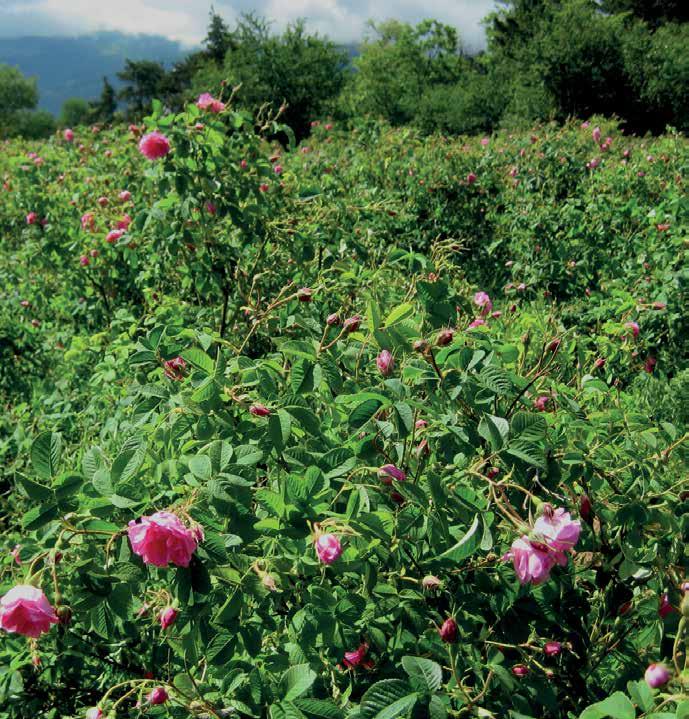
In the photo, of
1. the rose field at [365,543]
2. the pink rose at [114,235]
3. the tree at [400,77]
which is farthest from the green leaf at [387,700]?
the tree at [400,77]

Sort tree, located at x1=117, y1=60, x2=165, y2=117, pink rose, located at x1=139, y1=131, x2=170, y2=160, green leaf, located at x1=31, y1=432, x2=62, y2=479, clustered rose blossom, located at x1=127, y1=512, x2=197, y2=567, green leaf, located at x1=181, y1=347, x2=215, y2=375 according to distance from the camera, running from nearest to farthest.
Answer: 1. clustered rose blossom, located at x1=127, y1=512, x2=197, y2=567
2. green leaf, located at x1=31, y1=432, x2=62, y2=479
3. green leaf, located at x1=181, y1=347, x2=215, y2=375
4. pink rose, located at x1=139, y1=131, x2=170, y2=160
5. tree, located at x1=117, y1=60, x2=165, y2=117

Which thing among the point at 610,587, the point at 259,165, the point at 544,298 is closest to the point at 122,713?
the point at 610,587

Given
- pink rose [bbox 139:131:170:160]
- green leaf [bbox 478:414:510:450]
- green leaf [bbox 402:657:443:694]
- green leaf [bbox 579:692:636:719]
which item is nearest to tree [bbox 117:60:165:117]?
pink rose [bbox 139:131:170:160]

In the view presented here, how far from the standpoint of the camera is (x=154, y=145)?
2.22 meters

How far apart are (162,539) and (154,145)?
174 centimetres

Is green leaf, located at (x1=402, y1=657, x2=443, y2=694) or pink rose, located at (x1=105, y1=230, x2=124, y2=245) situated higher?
pink rose, located at (x1=105, y1=230, x2=124, y2=245)

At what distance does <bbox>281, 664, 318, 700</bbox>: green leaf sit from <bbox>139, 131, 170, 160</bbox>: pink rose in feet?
6.05

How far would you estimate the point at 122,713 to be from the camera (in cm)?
143

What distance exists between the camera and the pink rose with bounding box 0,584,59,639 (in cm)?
A: 84

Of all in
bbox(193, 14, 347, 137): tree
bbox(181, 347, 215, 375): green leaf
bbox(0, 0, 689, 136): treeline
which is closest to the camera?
bbox(181, 347, 215, 375): green leaf

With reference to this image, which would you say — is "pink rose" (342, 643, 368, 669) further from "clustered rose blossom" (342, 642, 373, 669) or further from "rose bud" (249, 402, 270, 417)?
"rose bud" (249, 402, 270, 417)

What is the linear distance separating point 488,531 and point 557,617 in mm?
361

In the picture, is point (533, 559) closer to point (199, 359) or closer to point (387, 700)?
point (387, 700)

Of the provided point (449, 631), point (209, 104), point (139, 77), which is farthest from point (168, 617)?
point (139, 77)
